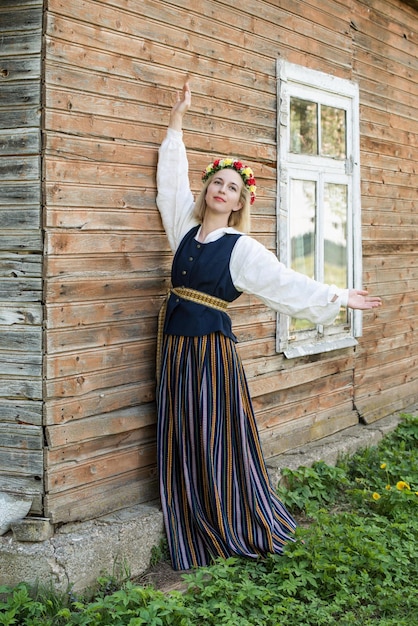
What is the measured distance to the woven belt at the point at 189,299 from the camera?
169 inches

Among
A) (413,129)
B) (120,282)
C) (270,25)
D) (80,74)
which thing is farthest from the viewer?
(413,129)

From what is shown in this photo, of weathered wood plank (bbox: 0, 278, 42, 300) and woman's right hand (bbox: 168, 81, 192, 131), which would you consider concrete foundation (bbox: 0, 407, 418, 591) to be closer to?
weathered wood plank (bbox: 0, 278, 42, 300)

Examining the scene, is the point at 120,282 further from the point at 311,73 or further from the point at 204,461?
the point at 311,73

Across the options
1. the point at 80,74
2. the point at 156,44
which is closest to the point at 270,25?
the point at 156,44

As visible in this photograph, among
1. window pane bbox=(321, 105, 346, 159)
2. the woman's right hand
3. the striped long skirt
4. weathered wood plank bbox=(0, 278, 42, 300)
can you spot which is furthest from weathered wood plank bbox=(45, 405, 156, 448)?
window pane bbox=(321, 105, 346, 159)

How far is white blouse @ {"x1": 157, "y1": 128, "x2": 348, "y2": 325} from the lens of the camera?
13.5 ft

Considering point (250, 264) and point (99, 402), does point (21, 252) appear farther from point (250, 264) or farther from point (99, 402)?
point (250, 264)

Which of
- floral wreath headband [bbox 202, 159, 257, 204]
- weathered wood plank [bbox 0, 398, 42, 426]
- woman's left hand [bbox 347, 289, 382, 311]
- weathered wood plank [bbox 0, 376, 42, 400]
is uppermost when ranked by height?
floral wreath headband [bbox 202, 159, 257, 204]

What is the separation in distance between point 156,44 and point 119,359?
1571mm

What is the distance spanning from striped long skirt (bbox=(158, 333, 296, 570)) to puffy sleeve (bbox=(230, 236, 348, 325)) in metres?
0.33

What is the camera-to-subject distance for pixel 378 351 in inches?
271

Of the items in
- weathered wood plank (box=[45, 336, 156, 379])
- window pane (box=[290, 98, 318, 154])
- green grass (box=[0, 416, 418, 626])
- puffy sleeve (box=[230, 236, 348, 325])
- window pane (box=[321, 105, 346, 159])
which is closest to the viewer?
green grass (box=[0, 416, 418, 626])

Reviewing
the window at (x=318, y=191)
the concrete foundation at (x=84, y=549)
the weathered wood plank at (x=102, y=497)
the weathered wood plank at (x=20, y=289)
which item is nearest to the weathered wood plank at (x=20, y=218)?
the weathered wood plank at (x=20, y=289)

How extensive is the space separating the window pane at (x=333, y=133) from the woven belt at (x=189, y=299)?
2002mm
